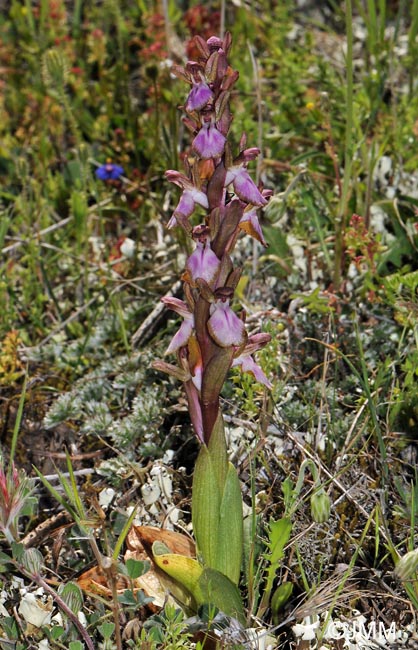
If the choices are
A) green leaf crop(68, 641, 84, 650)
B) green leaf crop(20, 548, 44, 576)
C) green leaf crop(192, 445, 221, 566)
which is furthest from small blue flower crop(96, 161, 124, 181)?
green leaf crop(68, 641, 84, 650)

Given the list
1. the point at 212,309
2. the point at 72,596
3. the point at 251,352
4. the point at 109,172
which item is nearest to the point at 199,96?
the point at 212,309

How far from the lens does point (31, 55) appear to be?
12.4ft

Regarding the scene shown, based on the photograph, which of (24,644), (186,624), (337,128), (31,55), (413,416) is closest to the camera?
(186,624)

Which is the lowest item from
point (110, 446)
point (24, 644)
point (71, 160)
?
point (24, 644)

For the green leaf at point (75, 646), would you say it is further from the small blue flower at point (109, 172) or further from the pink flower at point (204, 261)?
the small blue flower at point (109, 172)

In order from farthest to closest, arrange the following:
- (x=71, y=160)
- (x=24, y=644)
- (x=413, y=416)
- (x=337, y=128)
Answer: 1. (x=71, y=160)
2. (x=337, y=128)
3. (x=413, y=416)
4. (x=24, y=644)

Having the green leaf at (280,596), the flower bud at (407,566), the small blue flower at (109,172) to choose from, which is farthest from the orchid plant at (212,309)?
the small blue flower at (109,172)

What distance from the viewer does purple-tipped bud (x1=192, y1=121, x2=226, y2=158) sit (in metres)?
1.55

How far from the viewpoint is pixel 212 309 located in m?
1.66

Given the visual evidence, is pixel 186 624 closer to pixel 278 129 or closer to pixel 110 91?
pixel 278 129

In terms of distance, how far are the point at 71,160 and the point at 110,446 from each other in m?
1.72

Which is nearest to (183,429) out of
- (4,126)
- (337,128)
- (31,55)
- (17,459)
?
(17,459)

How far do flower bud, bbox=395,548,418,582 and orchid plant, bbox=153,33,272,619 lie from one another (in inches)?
14.1

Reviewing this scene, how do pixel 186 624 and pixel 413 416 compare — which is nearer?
pixel 186 624
